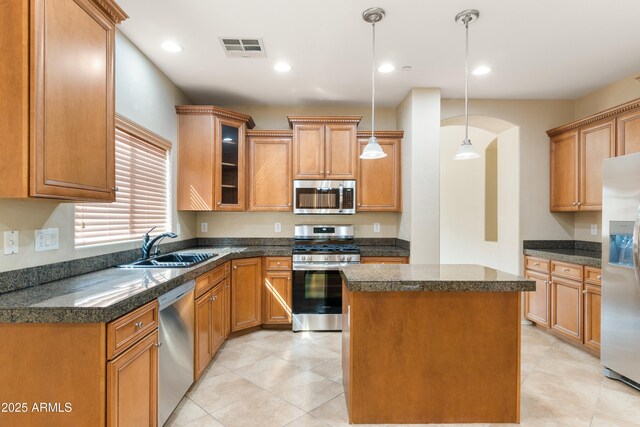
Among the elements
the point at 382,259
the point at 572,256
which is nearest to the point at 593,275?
the point at 572,256

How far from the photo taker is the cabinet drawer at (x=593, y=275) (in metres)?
2.90

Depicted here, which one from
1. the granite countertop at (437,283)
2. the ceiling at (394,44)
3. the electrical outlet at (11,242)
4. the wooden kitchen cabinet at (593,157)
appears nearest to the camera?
the electrical outlet at (11,242)

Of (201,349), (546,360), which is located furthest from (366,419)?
(546,360)

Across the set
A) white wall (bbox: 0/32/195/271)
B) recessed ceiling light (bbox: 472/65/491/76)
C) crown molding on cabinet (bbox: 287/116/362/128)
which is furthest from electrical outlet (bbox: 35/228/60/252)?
recessed ceiling light (bbox: 472/65/491/76)

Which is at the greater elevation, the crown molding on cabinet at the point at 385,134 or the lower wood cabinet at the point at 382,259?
the crown molding on cabinet at the point at 385,134

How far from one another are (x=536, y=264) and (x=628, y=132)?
5.11 ft

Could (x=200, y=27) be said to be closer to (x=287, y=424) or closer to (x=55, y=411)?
(x=55, y=411)

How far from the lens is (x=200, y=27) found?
247cm

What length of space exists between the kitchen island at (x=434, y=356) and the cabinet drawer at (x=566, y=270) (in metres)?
1.74

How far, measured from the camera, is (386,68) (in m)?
3.13

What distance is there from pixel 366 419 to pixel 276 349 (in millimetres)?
1413

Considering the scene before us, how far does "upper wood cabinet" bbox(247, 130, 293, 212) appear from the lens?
401 cm

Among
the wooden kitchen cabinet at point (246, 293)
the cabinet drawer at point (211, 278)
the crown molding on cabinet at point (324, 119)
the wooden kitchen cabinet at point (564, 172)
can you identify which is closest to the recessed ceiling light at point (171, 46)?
the crown molding on cabinet at point (324, 119)

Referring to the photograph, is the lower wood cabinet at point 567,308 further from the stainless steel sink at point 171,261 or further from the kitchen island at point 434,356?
the stainless steel sink at point 171,261
